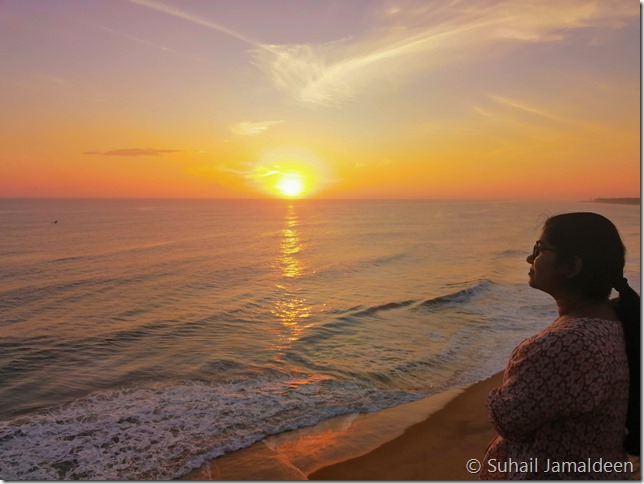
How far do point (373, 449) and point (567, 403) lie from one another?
17.8 ft

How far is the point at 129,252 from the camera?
1315 inches

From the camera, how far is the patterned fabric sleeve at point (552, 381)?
80.0 inches

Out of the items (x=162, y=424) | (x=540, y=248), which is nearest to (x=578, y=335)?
(x=540, y=248)

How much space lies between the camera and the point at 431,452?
689cm

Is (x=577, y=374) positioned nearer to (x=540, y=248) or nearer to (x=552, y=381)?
(x=552, y=381)

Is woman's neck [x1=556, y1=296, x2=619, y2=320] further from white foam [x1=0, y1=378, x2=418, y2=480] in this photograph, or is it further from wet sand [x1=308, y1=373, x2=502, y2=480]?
white foam [x1=0, y1=378, x2=418, y2=480]

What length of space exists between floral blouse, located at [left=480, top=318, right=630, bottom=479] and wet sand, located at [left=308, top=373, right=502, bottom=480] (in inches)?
161

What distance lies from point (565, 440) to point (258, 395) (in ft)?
24.3

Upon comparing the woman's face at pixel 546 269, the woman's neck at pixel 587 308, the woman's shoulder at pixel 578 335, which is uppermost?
the woman's face at pixel 546 269

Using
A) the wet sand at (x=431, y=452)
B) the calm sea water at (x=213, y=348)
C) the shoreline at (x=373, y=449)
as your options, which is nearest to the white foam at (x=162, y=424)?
the calm sea water at (x=213, y=348)

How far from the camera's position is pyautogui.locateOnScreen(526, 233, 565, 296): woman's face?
2.33 meters

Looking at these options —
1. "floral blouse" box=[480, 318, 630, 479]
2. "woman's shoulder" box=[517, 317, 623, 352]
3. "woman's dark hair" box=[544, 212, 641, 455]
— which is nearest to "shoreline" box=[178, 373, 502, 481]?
"floral blouse" box=[480, 318, 630, 479]

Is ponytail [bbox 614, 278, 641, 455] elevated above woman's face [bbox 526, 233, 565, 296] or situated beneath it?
situated beneath

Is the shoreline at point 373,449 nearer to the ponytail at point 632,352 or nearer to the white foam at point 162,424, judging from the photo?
the white foam at point 162,424
